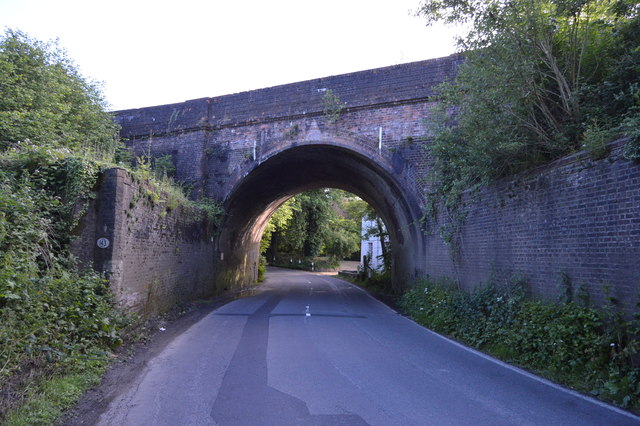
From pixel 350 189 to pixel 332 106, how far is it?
7718mm

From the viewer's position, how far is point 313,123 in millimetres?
15297

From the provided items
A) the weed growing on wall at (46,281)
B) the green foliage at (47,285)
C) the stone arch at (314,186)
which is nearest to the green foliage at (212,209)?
the stone arch at (314,186)

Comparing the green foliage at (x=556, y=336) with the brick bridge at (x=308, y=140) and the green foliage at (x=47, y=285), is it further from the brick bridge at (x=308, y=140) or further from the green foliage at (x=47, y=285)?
the green foliage at (x=47, y=285)

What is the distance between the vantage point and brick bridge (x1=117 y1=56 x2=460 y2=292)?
46.5 ft

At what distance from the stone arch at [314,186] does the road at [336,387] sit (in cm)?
694

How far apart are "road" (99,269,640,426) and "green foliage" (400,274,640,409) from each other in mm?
382

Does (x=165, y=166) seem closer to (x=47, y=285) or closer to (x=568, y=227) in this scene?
(x=47, y=285)

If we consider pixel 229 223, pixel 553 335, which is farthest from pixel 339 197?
pixel 553 335

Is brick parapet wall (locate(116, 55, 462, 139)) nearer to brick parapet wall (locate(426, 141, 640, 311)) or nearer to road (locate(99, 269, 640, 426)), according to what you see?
brick parapet wall (locate(426, 141, 640, 311))

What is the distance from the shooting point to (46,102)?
12930mm

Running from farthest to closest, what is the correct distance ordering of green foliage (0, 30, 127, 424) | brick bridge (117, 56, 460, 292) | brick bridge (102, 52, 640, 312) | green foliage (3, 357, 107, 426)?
brick bridge (117, 56, 460, 292), brick bridge (102, 52, 640, 312), green foliage (0, 30, 127, 424), green foliage (3, 357, 107, 426)

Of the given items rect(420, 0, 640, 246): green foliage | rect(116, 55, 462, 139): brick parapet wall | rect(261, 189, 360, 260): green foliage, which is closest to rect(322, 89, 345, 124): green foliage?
rect(116, 55, 462, 139): brick parapet wall

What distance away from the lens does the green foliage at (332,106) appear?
15.0 m

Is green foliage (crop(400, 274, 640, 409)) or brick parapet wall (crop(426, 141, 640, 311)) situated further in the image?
brick parapet wall (crop(426, 141, 640, 311))
